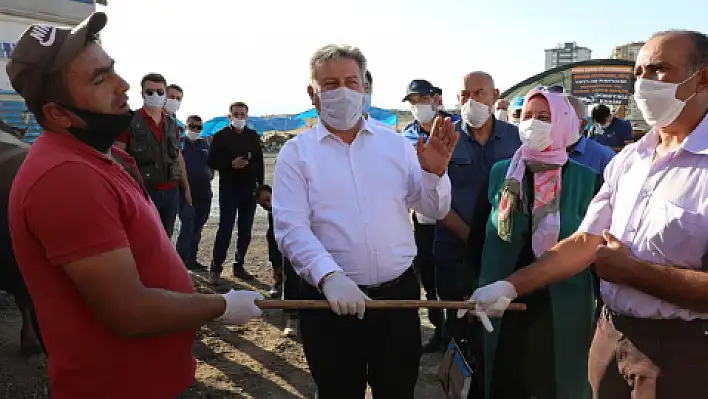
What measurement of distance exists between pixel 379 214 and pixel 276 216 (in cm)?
45

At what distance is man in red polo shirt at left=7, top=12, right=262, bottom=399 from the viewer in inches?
53.5

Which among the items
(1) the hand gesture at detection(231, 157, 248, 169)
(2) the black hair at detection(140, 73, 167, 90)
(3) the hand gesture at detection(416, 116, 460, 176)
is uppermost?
(2) the black hair at detection(140, 73, 167, 90)

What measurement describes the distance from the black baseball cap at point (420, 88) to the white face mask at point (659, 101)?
3323 millimetres

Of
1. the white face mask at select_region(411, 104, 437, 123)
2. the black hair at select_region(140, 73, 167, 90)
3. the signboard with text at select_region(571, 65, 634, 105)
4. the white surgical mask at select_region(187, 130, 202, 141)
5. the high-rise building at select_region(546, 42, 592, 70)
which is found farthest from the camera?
the high-rise building at select_region(546, 42, 592, 70)

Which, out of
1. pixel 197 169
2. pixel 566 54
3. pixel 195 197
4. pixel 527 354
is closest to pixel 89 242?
pixel 527 354

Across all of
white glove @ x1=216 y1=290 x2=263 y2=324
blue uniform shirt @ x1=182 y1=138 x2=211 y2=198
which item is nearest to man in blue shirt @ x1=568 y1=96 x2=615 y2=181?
white glove @ x1=216 y1=290 x2=263 y2=324

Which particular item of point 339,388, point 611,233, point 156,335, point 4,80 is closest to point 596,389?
point 611,233

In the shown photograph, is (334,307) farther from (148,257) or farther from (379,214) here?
(148,257)

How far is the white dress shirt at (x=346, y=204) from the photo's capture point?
2.23 m

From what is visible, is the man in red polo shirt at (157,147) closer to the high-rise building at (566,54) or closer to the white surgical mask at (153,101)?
the white surgical mask at (153,101)

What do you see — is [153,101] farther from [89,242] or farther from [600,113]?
[600,113]

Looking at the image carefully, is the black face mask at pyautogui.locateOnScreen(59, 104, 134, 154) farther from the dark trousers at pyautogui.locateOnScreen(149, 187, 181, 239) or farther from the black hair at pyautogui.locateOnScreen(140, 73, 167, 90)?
the black hair at pyautogui.locateOnScreen(140, 73, 167, 90)

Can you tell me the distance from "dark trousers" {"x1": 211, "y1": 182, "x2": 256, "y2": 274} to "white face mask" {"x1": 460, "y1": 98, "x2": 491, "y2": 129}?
3.16 m

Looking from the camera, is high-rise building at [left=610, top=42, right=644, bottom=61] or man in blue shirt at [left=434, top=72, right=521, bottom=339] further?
high-rise building at [left=610, top=42, right=644, bottom=61]
